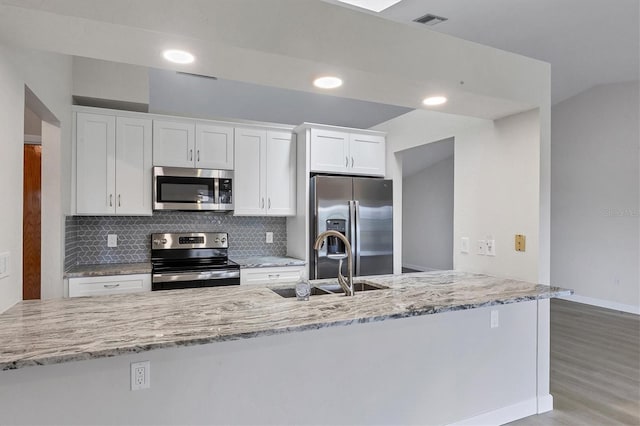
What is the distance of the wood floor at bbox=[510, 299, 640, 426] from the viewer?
258 centimetres

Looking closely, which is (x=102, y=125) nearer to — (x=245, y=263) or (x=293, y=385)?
(x=245, y=263)

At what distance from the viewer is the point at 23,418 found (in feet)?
4.61

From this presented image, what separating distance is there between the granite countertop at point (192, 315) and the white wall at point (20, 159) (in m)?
0.30

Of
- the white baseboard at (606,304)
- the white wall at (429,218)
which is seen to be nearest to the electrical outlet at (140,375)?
the white baseboard at (606,304)

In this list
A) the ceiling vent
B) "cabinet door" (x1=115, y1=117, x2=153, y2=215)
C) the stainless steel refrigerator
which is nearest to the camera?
"cabinet door" (x1=115, y1=117, x2=153, y2=215)

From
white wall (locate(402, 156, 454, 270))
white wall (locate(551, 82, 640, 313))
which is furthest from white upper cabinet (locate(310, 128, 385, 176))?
white wall (locate(402, 156, 454, 270))

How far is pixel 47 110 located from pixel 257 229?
228 centimetres

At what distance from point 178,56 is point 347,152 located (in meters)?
2.58

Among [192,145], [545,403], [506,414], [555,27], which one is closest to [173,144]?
[192,145]

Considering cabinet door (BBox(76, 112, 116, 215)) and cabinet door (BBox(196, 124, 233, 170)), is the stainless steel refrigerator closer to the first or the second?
cabinet door (BBox(196, 124, 233, 170))

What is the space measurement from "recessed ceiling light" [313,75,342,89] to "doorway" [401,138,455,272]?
542cm

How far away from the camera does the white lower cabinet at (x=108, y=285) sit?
3055mm

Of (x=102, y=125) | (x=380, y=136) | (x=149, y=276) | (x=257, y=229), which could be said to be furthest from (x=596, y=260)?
(x=102, y=125)

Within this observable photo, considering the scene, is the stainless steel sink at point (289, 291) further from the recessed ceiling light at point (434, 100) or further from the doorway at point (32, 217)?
the doorway at point (32, 217)
